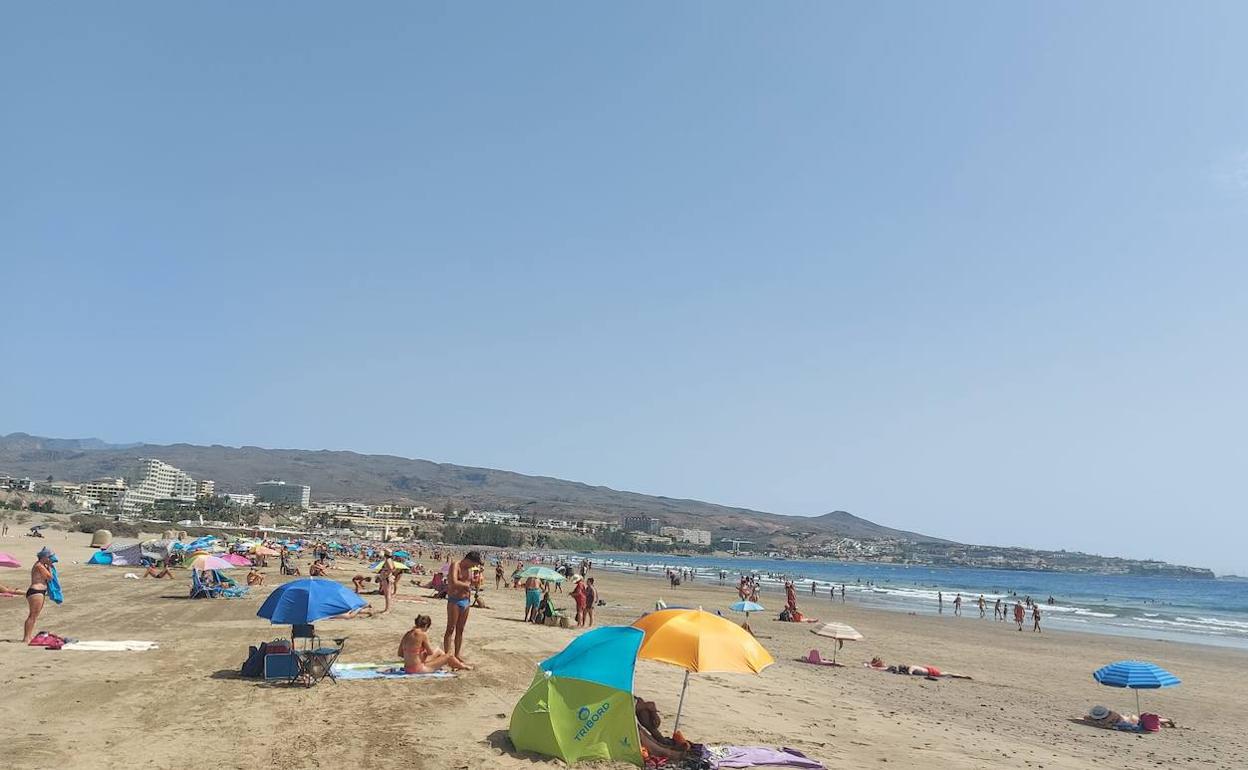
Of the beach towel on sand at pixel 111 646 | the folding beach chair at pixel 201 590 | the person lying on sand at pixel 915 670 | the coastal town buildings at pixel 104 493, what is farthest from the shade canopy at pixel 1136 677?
the coastal town buildings at pixel 104 493

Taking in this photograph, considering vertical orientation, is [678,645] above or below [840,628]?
above

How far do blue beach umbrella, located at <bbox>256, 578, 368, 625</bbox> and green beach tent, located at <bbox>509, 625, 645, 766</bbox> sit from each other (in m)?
3.53

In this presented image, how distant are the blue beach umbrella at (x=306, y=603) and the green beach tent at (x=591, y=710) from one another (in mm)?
3527

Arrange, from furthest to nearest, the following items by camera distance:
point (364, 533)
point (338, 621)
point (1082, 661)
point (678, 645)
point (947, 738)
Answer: point (364, 533) < point (1082, 661) < point (338, 621) < point (947, 738) < point (678, 645)

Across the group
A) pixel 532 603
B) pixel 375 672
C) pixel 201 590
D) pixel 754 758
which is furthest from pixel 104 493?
pixel 754 758

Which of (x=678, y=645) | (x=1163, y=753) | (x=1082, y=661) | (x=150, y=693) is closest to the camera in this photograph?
(x=678, y=645)

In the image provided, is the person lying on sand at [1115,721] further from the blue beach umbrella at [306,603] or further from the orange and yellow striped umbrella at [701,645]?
the blue beach umbrella at [306,603]

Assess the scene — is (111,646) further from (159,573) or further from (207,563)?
(159,573)

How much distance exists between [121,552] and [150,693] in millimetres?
25816

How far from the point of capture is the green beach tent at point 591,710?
7117 millimetres

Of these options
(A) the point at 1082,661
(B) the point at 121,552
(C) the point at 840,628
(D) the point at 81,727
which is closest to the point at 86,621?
(D) the point at 81,727

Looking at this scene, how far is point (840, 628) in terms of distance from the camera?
17.1m

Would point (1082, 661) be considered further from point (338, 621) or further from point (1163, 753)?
point (338, 621)

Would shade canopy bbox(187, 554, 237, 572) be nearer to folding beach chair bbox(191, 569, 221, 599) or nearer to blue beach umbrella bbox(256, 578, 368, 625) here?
folding beach chair bbox(191, 569, 221, 599)
